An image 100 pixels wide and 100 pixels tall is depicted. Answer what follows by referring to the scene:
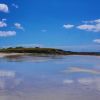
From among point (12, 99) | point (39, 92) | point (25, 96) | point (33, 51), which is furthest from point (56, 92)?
point (33, 51)

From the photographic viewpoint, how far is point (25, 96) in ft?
16.0

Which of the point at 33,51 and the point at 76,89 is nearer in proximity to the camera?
the point at 76,89

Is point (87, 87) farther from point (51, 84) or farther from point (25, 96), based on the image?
point (25, 96)

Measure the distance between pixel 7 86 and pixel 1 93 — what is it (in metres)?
0.86

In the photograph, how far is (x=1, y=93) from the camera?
5.06 metres

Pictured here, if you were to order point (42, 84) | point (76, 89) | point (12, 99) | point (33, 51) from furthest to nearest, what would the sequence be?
point (33, 51), point (42, 84), point (76, 89), point (12, 99)

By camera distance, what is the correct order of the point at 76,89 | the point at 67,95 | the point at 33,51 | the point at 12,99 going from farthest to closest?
1. the point at 33,51
2. the point at 76,89
3. the point at 67,95
4. the point at 12,99

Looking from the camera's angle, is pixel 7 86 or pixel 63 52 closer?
pixel 7 86

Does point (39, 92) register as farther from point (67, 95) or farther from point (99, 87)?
point (99, 87)

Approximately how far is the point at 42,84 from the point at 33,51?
2880 centimetres

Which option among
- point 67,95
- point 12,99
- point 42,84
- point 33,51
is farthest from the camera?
point 33,51

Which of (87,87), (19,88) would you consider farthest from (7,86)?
(87,87)

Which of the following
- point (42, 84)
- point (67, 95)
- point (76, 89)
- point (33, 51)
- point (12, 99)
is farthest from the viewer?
point (33, 51)

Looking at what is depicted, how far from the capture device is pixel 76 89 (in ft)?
18.5
